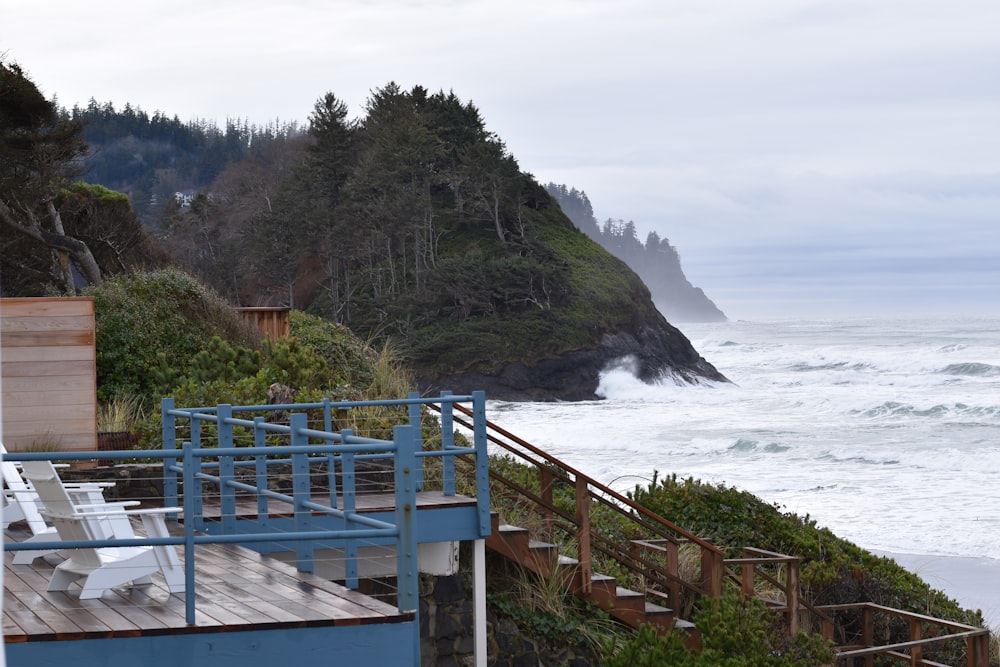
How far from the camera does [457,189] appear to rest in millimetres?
60781

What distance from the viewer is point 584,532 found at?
10141 millimetres

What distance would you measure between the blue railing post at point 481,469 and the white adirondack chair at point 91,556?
2934mm

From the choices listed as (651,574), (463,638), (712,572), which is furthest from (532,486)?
(463,638)

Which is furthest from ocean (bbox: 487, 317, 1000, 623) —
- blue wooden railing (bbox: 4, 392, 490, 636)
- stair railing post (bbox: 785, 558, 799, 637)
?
blue wooden railing (bbox: 4, 392, 490, 636)

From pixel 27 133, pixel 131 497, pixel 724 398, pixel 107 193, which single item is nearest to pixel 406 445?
pixel 131 497

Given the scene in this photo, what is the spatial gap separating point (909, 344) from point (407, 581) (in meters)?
86.8

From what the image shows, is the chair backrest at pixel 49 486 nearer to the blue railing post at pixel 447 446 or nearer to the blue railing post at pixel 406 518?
the blue railing post at pixel 406 518

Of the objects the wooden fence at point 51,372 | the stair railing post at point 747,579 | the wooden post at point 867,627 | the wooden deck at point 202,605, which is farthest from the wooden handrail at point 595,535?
the wooden fence at point 51,372

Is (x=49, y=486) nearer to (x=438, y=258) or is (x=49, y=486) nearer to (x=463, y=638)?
(x=463, y=638)

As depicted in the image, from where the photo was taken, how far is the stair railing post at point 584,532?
10.0 meters

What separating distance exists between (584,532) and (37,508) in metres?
4.38

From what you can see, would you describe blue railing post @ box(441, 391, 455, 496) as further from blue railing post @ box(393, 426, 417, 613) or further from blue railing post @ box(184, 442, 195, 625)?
blue railing post @ box(184, 442, 195, 625)

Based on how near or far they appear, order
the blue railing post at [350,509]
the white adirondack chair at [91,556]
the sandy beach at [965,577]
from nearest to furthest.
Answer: the white adirondack chair at [91,556] → the blue railing post at [350,509] → the sandy beach at [965,577]

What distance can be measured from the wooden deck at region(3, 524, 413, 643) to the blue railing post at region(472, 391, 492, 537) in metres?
2.02
